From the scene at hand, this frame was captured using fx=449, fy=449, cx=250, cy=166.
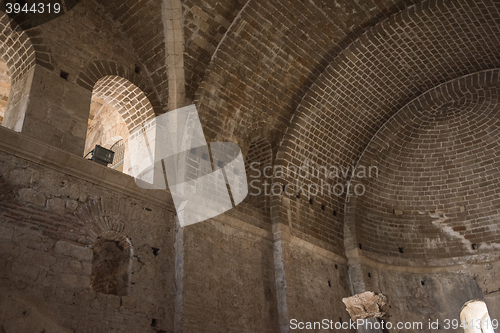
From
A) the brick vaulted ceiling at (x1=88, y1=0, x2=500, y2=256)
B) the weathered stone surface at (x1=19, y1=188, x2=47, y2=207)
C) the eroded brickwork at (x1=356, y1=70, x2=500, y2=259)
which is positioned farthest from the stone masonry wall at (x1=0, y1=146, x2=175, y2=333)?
the eroded brickwork at (x1=356, y1=70, x2=500, y2=259)

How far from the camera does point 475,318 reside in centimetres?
1047

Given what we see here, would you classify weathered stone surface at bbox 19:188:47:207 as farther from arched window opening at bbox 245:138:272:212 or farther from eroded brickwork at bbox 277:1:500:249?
eroded brickwork at bbox 277:1:500:249

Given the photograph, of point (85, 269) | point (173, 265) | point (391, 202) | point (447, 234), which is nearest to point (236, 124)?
point (173, 265)

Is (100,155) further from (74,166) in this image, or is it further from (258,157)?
(258,157)

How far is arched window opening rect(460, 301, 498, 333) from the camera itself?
10164mm

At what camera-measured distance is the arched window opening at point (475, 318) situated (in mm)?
10164

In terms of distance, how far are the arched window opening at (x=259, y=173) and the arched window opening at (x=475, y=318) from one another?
5.31 m

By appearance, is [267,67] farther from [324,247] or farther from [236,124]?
[324,247]

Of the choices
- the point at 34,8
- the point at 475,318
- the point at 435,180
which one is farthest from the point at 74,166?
the point at 475,318

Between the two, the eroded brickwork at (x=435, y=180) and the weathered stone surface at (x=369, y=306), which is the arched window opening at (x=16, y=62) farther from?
the eroded brickwork at (x=435, y=180)

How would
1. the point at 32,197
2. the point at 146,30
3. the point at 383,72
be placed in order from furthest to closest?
the point at 383,72 < the point at 146,30 < the point at 32,197

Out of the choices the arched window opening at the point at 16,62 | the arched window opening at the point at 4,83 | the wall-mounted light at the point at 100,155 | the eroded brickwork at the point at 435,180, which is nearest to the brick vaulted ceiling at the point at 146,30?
the wall-mounted light at the point at 100,155

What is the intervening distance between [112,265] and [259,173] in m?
3.70

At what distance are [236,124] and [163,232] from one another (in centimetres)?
272
